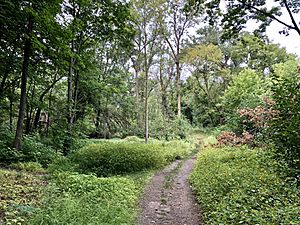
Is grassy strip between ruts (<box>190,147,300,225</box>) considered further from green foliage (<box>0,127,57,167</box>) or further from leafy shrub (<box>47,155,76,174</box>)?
green foliage (<box>0,127,57,167</box>)

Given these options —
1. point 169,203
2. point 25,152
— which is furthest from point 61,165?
point 169,203

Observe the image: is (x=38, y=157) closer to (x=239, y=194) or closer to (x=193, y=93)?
(x=239, y=194)

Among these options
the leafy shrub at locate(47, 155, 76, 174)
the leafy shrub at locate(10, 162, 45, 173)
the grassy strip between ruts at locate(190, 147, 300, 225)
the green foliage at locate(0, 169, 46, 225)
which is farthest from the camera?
the leafy shrub at locate(47, 155, 76, 174)

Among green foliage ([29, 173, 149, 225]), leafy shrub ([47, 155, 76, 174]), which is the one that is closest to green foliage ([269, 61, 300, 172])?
green foliage ([29, 173, 149, 225])

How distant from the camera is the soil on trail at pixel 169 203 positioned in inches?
236

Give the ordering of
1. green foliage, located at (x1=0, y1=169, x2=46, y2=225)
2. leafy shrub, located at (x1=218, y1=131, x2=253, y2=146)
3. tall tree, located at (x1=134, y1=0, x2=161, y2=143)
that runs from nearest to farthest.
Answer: green foliage, located at (x1=0, y1=169, x2=46, y2=225) → leafy shrub, located at (x1=218, y1=131, x2=253, y2=146) → tall tree, located at (x1=134, y1=0, x2=161, y2=143)

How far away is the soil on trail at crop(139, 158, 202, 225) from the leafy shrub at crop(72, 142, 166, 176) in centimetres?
127

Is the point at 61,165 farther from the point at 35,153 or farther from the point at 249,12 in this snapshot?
the point at 249,12

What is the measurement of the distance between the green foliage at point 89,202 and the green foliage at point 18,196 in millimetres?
232

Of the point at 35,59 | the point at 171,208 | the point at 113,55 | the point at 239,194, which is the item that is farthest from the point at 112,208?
the point at 113,55

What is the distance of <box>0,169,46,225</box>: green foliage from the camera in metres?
4.57

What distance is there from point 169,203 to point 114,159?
468 cm

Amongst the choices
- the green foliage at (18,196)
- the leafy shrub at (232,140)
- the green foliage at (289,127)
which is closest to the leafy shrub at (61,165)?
the green foliage at (18,196)

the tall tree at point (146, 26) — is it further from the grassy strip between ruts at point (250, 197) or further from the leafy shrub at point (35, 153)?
the grassy strip between ruts at point (250, 197)
